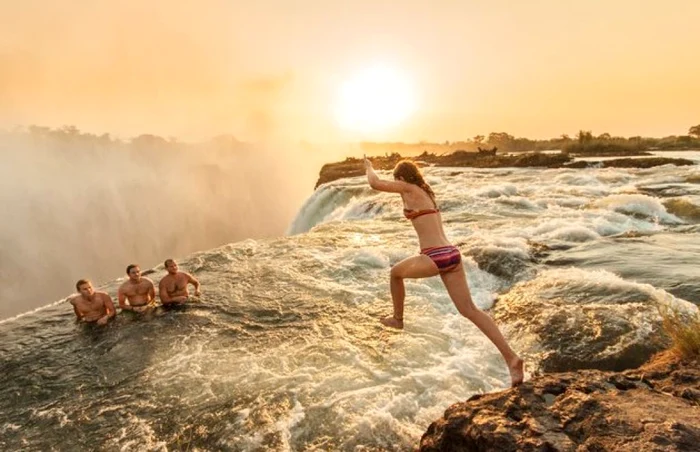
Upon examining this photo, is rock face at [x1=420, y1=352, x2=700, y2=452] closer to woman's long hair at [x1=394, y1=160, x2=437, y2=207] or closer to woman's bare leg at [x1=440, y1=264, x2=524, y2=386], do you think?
woman's bare leg at [x1=440, y1=264, x2=524, y2=386]

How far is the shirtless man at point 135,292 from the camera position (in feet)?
27.2

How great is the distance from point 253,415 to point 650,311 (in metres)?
5.35

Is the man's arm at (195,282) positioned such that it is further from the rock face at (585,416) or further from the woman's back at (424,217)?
the rock face at (585,416)

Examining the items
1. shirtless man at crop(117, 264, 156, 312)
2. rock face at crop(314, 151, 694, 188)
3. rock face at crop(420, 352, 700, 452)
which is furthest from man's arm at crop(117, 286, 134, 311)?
rock face at crop(314, 151, 694, 188)

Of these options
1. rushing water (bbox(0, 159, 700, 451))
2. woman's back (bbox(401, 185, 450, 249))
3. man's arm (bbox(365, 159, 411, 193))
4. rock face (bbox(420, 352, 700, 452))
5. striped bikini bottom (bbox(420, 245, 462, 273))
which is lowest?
rushing water (bbox(0, 159, 700, 451))

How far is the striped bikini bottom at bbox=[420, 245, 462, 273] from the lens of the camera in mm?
3779

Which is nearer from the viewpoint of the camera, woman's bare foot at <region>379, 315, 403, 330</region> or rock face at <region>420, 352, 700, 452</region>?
rock face at <region>420, 352, 700, 452</region>

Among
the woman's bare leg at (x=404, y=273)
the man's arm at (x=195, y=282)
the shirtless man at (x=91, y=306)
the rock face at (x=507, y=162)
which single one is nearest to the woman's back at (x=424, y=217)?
the woman's bare leg at (x=404, y=273)

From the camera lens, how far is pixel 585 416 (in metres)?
2.64

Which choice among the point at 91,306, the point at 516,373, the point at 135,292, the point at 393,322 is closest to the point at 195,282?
the point at 135,292

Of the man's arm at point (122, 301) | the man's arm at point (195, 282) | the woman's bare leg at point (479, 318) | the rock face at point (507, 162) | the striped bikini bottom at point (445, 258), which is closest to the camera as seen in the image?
the woman's bare leg at point (479, 318)

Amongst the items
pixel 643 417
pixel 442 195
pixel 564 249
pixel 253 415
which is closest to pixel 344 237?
pixel 564 249

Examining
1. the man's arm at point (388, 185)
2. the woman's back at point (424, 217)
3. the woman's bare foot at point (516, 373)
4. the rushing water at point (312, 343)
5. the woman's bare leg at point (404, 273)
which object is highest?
the man's arm at point (388, 185)

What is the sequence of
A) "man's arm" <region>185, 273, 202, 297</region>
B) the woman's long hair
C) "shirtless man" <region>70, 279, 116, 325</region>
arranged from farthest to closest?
"man's arm" <region>185, 273, 202, 297</region> → "shirtless man" <region>70, 279, 116, 325</region> → the woman's long hair
